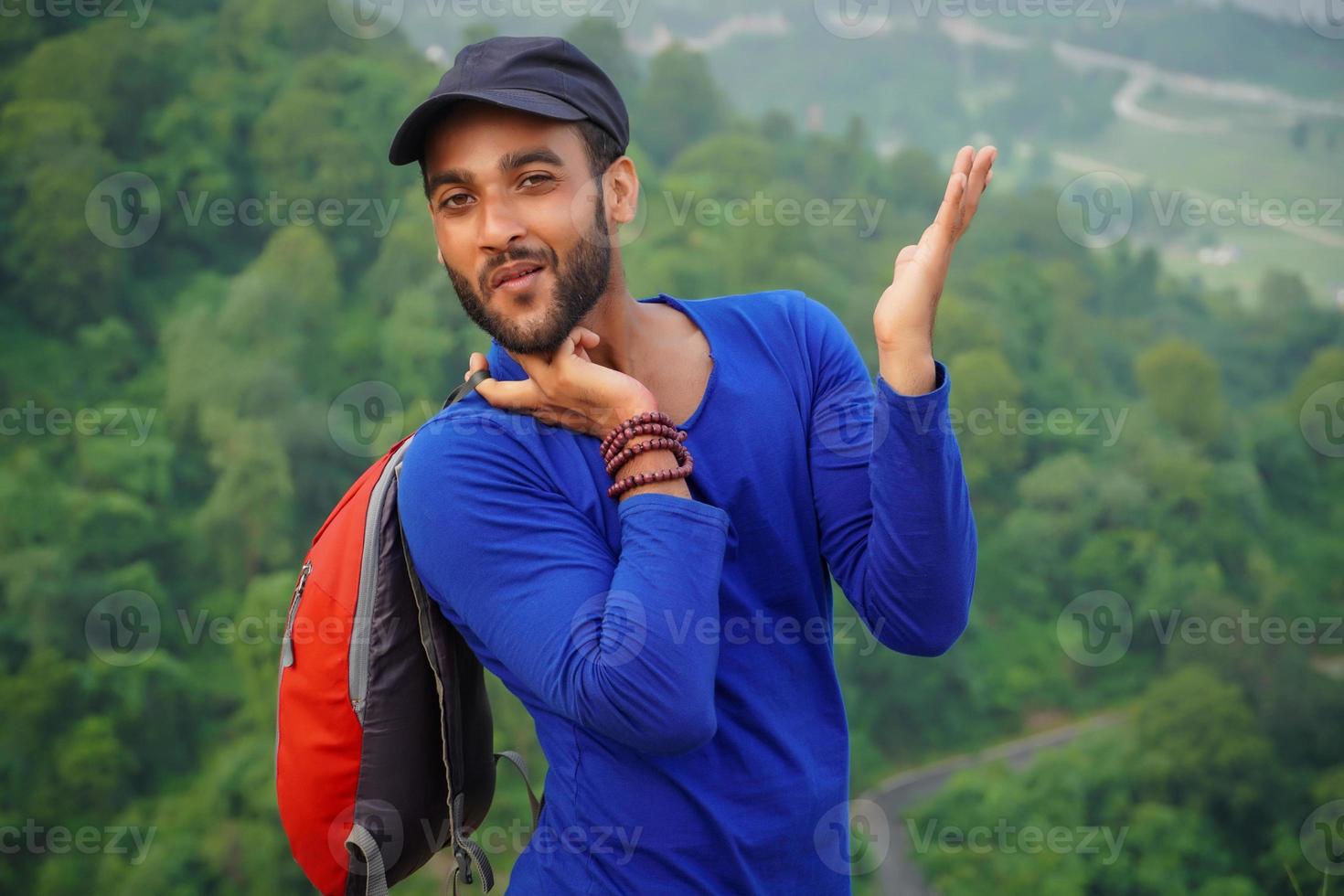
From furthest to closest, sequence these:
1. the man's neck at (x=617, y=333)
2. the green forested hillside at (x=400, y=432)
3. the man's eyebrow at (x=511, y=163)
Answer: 1. the green forested hillside at (x=400, y=432)
2. the man's neck at (x=617, y=333)
3. the man's eyebrow at (x=511, y=163)

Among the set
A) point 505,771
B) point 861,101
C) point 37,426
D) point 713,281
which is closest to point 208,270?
point 37,426

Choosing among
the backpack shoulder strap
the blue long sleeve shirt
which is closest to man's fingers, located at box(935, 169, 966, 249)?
the blue long sleeve shirt

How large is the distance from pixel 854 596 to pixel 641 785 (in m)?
0.39

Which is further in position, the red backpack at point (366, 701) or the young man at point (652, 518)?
the red backpack at point (366, 701)

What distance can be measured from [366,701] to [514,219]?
2.37ft

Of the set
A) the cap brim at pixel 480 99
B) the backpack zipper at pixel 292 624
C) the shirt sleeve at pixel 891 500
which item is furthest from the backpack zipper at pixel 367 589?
the shirt sleeve at pixel 891 500

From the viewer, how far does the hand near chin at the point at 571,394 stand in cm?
164

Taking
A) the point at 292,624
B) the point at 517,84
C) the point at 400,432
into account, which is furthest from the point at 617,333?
the point at 400,432

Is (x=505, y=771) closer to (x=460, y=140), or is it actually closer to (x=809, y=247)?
(x=809, y=247)

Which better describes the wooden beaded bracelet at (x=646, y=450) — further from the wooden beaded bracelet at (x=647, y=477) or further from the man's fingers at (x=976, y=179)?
the man's fingers at (x=976, y=179)

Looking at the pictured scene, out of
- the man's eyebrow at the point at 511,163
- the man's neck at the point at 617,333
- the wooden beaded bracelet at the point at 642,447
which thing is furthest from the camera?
the man's neck at the point at 617,333

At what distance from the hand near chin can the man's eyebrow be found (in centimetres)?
25

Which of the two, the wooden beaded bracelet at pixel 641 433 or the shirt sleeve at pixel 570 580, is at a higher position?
the wooden beaded bracelet at pixel 641 433

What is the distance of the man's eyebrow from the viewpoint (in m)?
1.68
